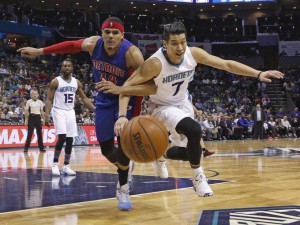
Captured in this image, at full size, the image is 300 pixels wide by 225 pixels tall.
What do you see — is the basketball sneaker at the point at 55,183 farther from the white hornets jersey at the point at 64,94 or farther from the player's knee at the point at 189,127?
the player's knee at the point at 189,127

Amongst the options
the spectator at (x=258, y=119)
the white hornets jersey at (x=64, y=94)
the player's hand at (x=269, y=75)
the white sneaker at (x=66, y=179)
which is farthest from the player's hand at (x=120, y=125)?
the spectator at (x=258, y=119)

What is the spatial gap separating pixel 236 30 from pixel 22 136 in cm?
2244

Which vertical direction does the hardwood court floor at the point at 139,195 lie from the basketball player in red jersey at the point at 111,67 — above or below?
below

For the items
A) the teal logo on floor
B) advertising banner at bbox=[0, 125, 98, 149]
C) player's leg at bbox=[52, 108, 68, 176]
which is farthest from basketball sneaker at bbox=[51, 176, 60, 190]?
advertising banner at bbox=[0, 125, 98, 149]

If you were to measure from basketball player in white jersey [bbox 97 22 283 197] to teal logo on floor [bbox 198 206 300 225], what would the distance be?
13.4 inches

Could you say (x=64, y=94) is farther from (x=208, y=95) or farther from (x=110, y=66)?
(x=208, y=95)

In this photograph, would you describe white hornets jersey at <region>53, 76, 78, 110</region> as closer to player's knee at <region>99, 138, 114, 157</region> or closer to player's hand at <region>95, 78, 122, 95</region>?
player's knee at <region>99, 138, 114, 157</region>

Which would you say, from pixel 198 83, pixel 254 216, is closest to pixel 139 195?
pixel 254 216

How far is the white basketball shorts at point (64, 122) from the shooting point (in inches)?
303

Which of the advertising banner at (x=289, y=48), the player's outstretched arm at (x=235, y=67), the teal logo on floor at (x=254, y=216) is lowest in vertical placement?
the teal logo on floor at (x=254, y=216)

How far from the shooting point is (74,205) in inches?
184

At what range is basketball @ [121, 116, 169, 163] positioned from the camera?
3.94 metres

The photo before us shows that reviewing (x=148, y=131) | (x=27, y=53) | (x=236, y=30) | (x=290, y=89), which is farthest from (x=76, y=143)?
(x=236, y=30)

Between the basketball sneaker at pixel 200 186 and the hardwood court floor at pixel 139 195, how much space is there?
0.13 meters
